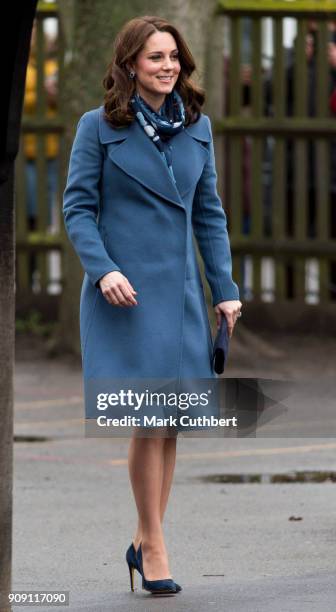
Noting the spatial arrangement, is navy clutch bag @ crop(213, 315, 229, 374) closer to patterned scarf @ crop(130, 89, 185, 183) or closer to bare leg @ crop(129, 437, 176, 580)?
bare leg @ crop(129, 437, 176, 580)

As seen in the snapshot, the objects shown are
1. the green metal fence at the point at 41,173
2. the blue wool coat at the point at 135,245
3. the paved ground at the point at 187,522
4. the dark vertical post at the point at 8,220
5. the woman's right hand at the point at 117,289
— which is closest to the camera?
the dark vertical post at the point at 8,220

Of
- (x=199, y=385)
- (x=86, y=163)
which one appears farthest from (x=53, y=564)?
(x=86, y=163)

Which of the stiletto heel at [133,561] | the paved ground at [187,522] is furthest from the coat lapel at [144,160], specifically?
the paved ground at [187,522]

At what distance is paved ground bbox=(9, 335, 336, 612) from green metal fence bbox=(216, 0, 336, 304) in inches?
117

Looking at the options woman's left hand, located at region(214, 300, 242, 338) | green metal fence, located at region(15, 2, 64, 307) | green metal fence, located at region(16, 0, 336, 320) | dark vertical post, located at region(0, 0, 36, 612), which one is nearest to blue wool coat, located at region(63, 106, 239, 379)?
woman's left hand, located at region(214, 300, 242, 338)

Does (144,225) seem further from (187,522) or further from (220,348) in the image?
(187,522)

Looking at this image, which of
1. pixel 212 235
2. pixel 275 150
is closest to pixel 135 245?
pixel 212 235

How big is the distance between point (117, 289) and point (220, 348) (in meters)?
0.42

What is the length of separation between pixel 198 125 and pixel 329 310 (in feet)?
26.0

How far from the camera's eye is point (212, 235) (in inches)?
224

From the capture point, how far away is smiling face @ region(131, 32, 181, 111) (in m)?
5.48

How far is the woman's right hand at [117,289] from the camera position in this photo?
531 cm

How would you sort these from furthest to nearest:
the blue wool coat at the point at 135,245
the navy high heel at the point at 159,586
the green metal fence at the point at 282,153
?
the green metal fence at the point at 282,153, the navy high heel at the point at 159,586, the blue wool coat at the point at 135,245

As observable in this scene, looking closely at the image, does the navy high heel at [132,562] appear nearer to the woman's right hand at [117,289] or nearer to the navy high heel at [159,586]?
the navy high heel at [159,586]
